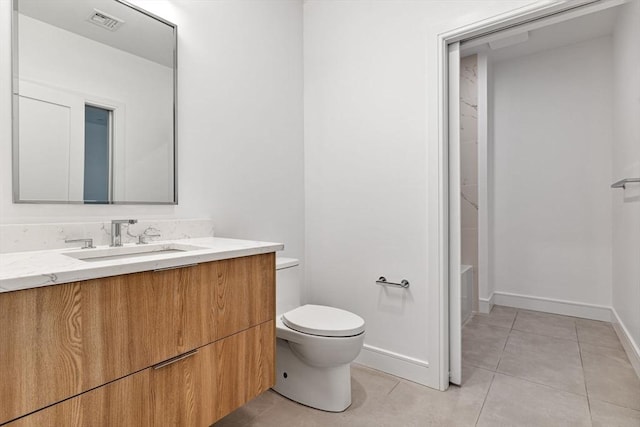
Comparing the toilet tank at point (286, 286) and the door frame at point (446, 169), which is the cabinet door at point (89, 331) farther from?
the door frame at point (446, 169)

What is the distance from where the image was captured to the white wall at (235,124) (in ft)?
5.39

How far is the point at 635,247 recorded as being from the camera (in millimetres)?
2020

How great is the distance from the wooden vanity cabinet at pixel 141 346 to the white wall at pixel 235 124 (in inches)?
24.5

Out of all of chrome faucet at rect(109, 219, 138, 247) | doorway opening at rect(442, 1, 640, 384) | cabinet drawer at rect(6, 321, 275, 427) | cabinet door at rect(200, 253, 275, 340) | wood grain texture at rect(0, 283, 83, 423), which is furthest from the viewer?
doorway opening at rect(442, 1, 640, 384)

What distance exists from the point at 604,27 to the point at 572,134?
866 millimetres

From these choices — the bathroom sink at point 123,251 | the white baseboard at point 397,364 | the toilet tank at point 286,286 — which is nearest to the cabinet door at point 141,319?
the bathroom sink at point 123,251

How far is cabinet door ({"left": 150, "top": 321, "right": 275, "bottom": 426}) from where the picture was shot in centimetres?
108

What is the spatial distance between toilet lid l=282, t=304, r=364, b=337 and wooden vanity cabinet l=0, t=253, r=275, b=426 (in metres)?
0.23

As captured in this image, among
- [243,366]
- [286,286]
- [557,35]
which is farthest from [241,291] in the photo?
[557,35]

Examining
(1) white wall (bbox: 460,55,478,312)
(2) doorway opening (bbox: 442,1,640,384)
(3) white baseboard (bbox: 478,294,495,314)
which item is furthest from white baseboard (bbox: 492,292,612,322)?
(1) white wall (bbox: 460,55,478,312)

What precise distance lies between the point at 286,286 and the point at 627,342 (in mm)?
2354

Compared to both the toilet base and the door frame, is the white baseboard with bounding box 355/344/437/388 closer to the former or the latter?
the door frame

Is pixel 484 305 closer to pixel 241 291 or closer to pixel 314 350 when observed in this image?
pixel 314 350

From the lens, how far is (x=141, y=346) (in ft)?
3.32
